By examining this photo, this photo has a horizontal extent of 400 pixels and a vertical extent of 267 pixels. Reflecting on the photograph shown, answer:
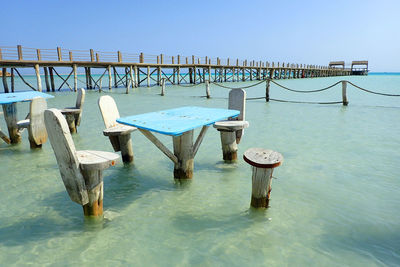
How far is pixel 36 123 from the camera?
4945 mm

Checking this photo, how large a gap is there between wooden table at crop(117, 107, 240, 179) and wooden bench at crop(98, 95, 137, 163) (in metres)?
0.56

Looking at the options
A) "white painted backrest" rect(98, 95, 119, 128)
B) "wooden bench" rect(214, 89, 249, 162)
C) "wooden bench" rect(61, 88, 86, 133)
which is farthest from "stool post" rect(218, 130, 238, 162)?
"wooden bench" rect(61, 88, 86, 133)

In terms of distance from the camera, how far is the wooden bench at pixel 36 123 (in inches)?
187

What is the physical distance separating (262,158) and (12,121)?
5568 mm

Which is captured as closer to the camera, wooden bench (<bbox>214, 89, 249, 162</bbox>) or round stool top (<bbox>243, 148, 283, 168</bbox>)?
round stool top (<bbox>243, 148, 283, 168</bbox>)

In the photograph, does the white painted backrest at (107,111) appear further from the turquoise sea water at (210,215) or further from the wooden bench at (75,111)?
the wooden bench at (75,111)

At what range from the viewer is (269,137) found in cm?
623

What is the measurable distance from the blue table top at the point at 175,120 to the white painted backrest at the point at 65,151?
0.82m

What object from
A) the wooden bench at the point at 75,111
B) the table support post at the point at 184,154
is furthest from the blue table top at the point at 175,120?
the wooden bench at the point at 75,111

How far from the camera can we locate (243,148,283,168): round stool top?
8.28 feet

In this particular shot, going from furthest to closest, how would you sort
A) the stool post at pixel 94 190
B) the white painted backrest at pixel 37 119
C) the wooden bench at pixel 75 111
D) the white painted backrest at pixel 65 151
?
the wooden bench at pixel 75 111, the white painted backrest at pixel 37 119, the stool post at pixel 94 190, the white painted backrest at pixel 65 151

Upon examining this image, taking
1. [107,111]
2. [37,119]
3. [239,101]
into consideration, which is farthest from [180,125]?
[37,119]

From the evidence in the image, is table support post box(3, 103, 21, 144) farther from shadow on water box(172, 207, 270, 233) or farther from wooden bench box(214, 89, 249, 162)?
shadow on water box(172, 207, 270, 233)

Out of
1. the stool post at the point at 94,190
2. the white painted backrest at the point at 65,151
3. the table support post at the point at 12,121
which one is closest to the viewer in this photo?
the white painted backrest at the point at 65,151
